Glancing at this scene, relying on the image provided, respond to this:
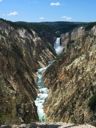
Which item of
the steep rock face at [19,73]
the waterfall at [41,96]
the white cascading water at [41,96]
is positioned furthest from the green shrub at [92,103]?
the steep rock face at [19,73]

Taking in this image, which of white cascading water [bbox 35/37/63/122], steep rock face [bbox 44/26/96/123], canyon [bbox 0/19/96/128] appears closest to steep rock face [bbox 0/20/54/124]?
canyon [bbox 0/19/96/128]

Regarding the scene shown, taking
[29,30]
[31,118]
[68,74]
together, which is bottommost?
[31,118]

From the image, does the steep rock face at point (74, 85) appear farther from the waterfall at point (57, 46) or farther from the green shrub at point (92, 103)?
the waterfall at point (57, 46)

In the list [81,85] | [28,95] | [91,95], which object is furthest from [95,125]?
[28,95]

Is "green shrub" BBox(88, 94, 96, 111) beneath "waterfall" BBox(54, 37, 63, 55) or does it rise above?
beneath

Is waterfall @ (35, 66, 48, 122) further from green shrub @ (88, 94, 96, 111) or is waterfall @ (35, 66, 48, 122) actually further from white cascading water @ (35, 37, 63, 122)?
green shrub @ (88, 94, 96, 111)

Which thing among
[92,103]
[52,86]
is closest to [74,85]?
[92,103]

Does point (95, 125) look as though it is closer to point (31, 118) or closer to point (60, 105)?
point (31, 118)
